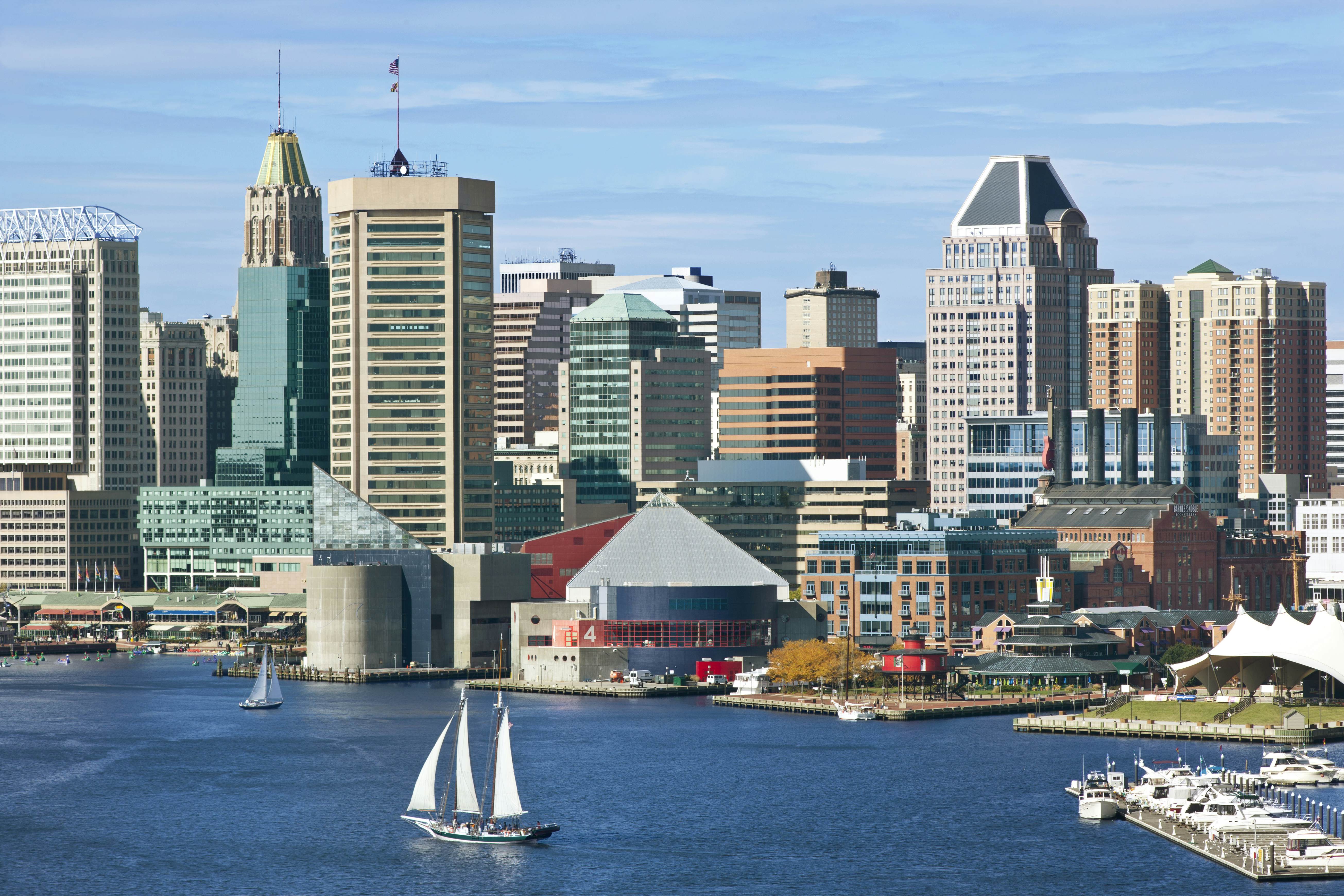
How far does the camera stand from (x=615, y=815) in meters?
149

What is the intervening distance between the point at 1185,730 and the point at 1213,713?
658cm

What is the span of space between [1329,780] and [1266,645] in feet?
104

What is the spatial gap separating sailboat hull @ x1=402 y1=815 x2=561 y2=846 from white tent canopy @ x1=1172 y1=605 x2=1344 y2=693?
69.0 m

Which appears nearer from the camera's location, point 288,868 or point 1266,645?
point 288,868

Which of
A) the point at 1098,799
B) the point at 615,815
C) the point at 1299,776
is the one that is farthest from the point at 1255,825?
the point at 615,815

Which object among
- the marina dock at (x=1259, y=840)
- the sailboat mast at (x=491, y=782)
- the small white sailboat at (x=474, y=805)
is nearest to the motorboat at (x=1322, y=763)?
the marina dock at (x=1259, y=840)

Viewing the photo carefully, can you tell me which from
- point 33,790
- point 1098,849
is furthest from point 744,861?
point 33,790

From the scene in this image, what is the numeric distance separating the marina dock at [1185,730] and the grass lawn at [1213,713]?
1.21m

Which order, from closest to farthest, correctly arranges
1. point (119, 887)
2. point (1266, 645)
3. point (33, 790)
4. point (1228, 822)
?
point (119, 887) < point (1228, 822) < point (33, 790) < point (1266, 645)

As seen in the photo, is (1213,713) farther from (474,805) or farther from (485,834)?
(485,834)

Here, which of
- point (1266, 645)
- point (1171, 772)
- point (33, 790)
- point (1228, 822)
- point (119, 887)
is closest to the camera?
point (119, 887)

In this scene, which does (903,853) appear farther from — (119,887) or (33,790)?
(33,790)

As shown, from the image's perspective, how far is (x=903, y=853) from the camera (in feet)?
449

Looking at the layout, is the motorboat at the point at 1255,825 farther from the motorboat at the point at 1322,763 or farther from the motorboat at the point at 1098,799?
the motorboat at the point at 1322,763
